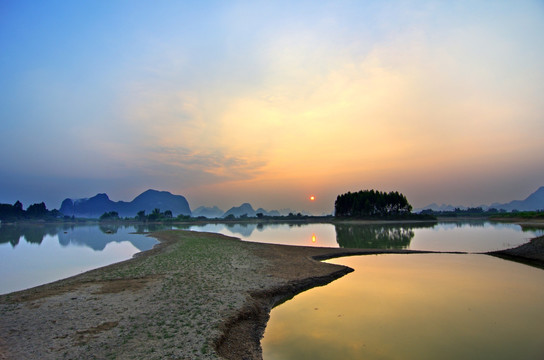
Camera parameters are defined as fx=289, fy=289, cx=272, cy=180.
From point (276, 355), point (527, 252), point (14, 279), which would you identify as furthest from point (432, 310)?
point (14, 279)

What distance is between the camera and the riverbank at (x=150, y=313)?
883cm

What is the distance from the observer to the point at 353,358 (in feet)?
31.3

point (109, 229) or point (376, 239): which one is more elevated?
point (109, 229)

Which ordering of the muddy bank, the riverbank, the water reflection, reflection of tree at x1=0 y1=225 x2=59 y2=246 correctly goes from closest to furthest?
the riverbank, the muddy bank, the water reflection, reflection of tree at x1=0 y1=225 x2=59 y2=246

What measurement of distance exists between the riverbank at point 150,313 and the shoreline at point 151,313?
0.03 metres

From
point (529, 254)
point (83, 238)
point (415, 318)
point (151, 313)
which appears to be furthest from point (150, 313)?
point (83, 238)

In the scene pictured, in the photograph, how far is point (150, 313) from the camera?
11633 mm

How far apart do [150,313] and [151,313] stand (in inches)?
1.5

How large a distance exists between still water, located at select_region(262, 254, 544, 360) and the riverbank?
1410 mm

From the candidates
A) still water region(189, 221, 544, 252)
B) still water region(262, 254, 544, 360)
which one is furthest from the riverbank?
still water region(189, 221, 544, 252)

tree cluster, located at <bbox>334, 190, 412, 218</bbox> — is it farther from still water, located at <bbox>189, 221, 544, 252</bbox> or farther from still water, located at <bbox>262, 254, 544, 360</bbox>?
still water, located at <bbox>262, 254, 544, 360</bbox>

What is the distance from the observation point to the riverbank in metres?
8.83

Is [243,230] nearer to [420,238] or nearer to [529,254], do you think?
[420,238]

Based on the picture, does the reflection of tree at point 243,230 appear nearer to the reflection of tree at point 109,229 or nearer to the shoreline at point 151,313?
the reflection of tree at point 109,229
